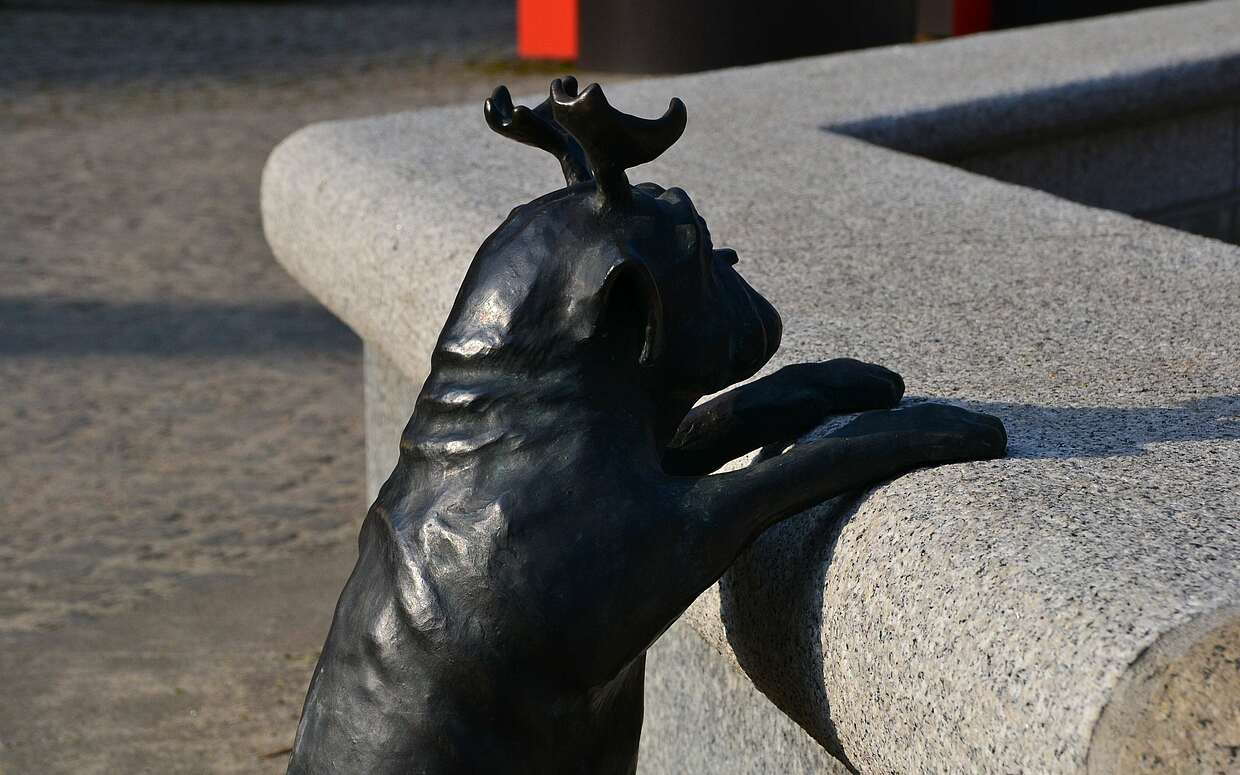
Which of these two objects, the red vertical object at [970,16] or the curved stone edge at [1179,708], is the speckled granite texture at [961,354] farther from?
the red vertical object at [970,16]

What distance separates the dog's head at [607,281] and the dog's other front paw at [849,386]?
8.5 inches

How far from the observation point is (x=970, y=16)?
38.1 ft

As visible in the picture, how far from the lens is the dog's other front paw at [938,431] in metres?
1.83

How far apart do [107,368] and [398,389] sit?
224cm

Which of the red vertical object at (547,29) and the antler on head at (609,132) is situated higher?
the antler on head at (609,132)

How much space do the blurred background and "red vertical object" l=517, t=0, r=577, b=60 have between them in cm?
2

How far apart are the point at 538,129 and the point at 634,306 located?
0.78ft

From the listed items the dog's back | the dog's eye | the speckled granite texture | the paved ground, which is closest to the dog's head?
the dog's eye

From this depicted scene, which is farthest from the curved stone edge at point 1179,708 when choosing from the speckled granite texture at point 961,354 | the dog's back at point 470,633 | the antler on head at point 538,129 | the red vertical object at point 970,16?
the red vertical object at point 970,16

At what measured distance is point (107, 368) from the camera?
18.2 feet

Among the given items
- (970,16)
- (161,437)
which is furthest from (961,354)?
(970,16)

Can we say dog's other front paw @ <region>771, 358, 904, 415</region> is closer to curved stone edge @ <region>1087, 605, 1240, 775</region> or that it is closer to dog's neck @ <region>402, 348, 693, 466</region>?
dog's neck @ <region>402, 348, 693, 466</region>

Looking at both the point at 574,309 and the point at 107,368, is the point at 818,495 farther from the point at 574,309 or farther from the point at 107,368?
the point at 107,368

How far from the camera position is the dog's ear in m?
1.68
